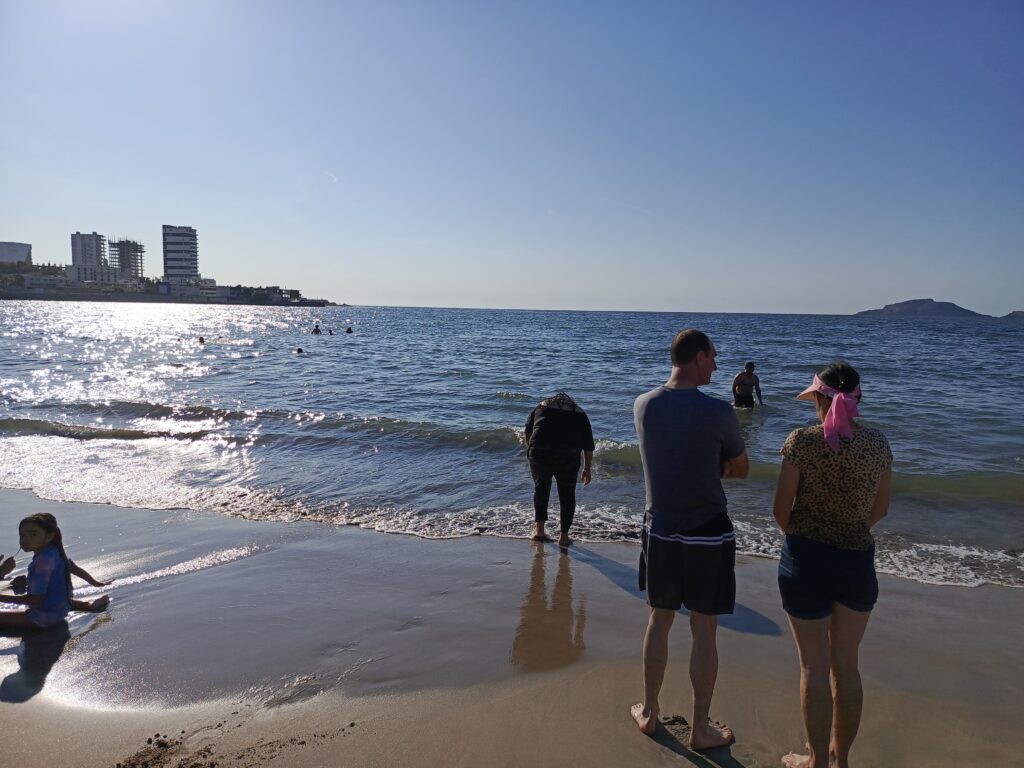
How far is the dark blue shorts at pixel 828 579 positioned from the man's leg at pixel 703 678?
51cm

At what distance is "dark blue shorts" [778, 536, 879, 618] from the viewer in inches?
111

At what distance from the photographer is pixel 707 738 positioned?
10.8ft

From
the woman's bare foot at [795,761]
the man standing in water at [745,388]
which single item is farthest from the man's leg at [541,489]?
the man standing in water at [745,388]

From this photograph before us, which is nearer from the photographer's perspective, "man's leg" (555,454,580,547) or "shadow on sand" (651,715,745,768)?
"shadow on sand" (651,715,745,768)

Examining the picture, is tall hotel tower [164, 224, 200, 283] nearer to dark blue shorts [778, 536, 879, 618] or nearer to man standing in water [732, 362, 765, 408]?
man standing in water [732, 362, 765, 408]

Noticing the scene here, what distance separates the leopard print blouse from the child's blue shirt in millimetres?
5056

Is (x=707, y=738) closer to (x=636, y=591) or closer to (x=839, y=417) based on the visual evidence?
(x=839, y=417)

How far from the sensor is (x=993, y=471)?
10062mm

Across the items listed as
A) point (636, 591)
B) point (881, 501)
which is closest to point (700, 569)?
point (881, 501)

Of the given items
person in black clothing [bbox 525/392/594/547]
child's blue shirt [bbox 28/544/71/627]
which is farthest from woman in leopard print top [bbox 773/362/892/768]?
child's blue shirt [bbox 28/544/71/627]

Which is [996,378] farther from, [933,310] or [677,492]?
[933,310]

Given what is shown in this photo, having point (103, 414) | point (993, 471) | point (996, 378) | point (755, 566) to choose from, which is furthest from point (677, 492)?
point (996, 378)

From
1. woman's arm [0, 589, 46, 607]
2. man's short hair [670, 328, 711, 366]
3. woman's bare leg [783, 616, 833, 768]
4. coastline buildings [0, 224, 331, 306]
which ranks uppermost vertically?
coastline buildings [0, 224, 331, 306]

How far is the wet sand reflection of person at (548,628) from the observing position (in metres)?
4.29
